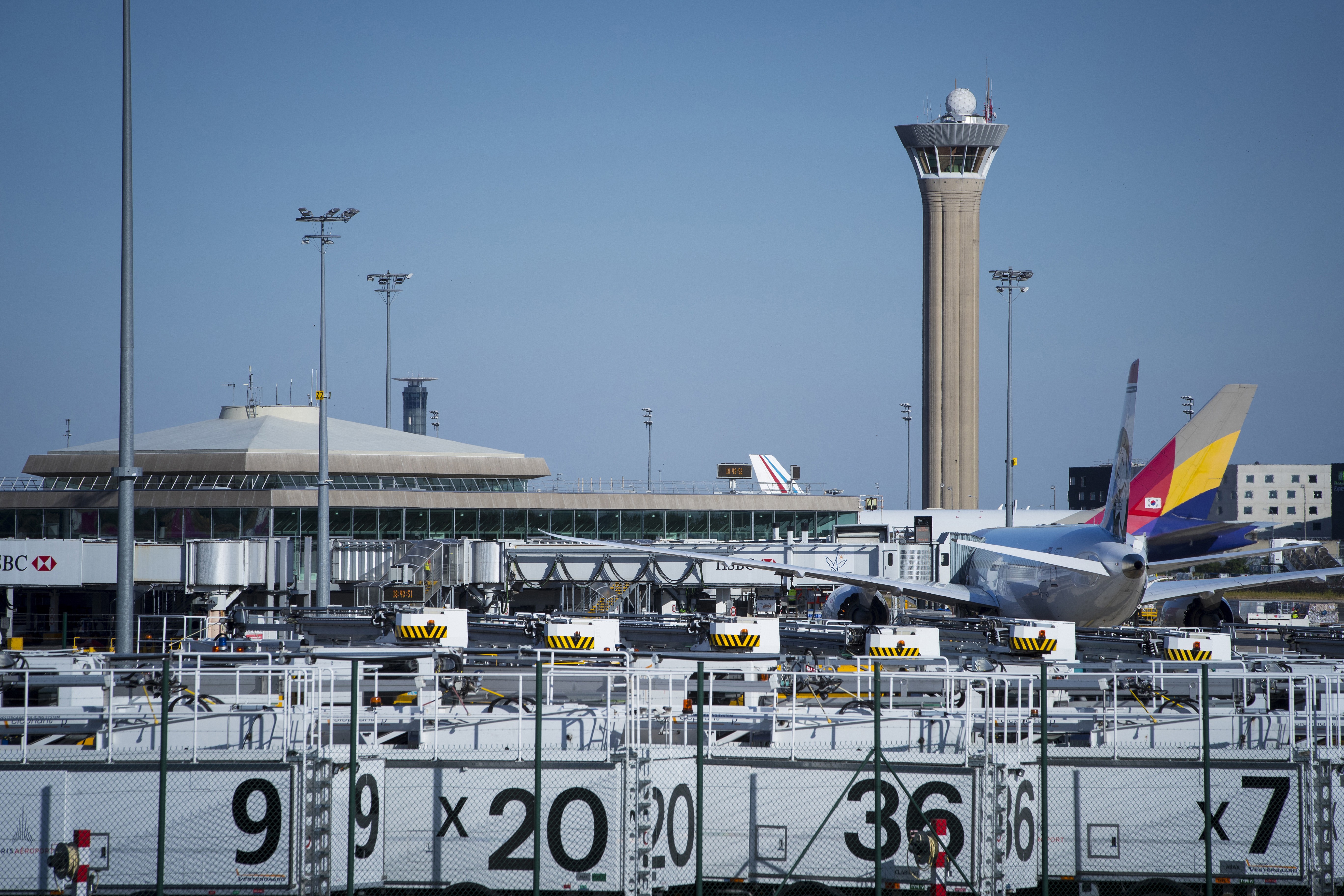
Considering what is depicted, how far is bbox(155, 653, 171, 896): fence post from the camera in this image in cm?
1458

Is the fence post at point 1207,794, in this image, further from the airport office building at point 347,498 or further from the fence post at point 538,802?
the airport office building at point 347,498

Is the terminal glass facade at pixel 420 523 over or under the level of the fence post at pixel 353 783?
over

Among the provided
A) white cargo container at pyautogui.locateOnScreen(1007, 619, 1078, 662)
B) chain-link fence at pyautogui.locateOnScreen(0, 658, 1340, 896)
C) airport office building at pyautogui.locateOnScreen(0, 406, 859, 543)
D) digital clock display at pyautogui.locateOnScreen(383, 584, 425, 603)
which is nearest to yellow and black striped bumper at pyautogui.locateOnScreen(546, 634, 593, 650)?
white cargo container at pyautogui.locateOnScreen(1007, 619, 1078, 662)

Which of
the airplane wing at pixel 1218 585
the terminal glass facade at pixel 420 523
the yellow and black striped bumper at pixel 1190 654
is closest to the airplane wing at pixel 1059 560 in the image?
the airplane wing at pixel 1218 585

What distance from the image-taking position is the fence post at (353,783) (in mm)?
14766

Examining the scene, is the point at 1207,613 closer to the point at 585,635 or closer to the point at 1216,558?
the point at 1216,558

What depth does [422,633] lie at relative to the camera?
2948cm

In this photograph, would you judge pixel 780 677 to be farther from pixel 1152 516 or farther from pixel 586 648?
pixel 1152 516

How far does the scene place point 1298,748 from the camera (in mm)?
16547

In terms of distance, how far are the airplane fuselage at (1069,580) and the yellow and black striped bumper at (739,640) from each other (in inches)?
648

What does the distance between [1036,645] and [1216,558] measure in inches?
869

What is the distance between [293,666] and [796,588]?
6368 centimetres

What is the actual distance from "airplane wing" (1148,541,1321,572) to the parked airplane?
0.36ft

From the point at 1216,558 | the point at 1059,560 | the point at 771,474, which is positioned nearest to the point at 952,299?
the point at 771,474
